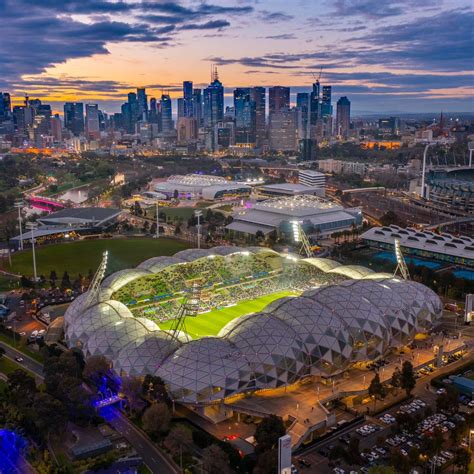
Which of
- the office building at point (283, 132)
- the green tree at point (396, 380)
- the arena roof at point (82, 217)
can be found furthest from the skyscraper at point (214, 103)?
the green tree at point (396, 380)

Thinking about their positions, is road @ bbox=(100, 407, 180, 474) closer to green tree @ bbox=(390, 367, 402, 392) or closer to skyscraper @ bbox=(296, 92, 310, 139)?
green tree @ bbox=(390, 367, 402, 392)

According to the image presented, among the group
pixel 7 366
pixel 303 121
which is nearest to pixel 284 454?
pixel 7 366

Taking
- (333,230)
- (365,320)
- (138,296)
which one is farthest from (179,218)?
(365,320)

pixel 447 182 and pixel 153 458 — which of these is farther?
pixel 447 182

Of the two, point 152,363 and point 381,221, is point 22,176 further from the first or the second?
point 152,363

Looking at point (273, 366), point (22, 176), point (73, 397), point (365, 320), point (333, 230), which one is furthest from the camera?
point (22, 176)

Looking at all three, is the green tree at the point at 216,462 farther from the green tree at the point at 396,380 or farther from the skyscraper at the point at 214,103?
the skyscraper at the point at 214,103

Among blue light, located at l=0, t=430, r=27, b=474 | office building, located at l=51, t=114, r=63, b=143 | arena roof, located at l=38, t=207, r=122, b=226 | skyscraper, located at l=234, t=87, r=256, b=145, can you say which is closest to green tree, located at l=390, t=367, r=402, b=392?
blue light, located at l=0, t=430, r=27, b=474
